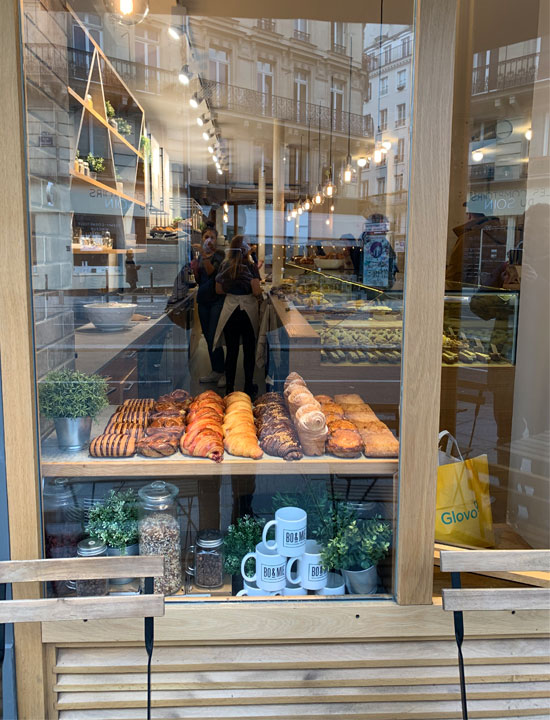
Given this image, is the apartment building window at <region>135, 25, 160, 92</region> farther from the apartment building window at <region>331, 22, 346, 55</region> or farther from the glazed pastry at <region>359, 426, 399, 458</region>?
the glazed pastry at <region>359, 426, 399, 458</region>

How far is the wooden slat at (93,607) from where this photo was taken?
4.12 ft

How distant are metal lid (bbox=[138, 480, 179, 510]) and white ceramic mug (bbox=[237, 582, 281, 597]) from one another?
34 cm

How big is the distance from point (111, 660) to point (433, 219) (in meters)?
1.47

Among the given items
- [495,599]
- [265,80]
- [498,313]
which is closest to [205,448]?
[495,599]

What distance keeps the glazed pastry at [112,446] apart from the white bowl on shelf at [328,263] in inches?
201

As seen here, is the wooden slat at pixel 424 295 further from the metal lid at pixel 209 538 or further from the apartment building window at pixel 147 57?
the apartment building window at pixel 147 57

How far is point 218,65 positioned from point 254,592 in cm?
675

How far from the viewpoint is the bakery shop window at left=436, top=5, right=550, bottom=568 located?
2.24 meters

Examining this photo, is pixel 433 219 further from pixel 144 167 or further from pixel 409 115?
pixel 144 167

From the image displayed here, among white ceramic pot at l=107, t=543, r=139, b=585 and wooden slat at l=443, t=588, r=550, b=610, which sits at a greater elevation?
wooden slat at l=443, t=588, r=550, b=610

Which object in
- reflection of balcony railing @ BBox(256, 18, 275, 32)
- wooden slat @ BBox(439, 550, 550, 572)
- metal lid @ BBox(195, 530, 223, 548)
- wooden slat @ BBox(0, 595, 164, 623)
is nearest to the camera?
wooden slat @ BBox(0, 595, 164, 623)

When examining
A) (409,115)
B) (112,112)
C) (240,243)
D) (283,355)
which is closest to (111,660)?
(409,115)

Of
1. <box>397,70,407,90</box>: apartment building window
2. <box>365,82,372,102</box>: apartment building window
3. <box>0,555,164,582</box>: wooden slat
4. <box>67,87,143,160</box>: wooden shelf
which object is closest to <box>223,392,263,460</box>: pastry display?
<box>0,555,164,582</box>: wooden slat

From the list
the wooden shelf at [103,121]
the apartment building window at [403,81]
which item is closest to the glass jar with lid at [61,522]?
the apartment building window at [403,81]
